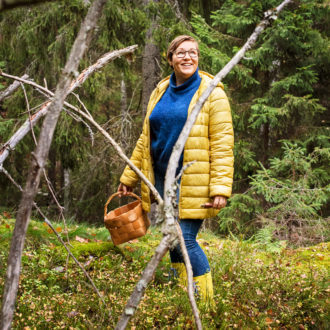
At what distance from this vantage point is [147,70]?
8297 millimetres

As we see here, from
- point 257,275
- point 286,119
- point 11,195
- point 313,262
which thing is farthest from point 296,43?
point 11,195

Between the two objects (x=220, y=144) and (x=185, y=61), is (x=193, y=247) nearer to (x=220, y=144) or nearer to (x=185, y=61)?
(x=220, y=144)

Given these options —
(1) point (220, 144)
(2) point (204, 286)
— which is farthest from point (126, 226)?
(1) point (220, 144)

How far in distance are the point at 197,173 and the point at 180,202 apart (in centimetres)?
27

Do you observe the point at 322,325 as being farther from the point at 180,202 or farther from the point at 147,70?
the point at 147,70

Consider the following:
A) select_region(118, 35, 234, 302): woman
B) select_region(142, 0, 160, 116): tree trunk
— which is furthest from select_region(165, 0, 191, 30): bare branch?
select_region(118, 35, 234, 302): woman

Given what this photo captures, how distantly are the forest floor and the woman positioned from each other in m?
0.28

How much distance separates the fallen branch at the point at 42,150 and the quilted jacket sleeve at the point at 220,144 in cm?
172

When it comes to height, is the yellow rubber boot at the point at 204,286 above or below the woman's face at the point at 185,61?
below

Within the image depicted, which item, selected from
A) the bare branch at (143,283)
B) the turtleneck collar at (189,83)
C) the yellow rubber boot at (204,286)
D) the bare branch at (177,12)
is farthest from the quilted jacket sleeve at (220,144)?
the bare branch at (177,12)

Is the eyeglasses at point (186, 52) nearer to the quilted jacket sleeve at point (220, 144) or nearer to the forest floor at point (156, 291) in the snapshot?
the quilted jacket sleeve at point (220, 144)

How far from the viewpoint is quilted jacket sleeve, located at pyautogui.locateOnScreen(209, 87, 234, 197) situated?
2.87 metres

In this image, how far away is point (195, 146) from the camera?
2.91m

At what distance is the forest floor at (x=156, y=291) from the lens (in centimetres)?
254
